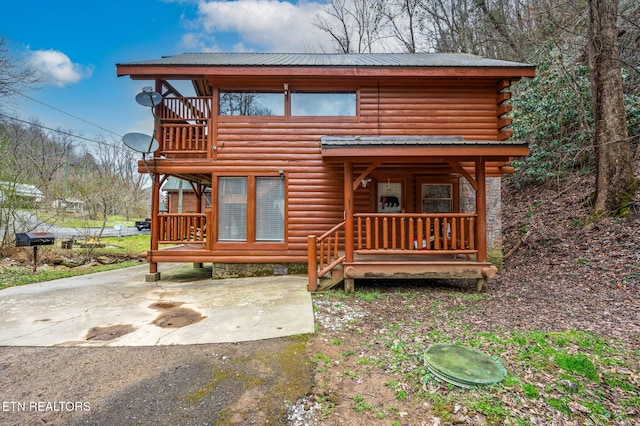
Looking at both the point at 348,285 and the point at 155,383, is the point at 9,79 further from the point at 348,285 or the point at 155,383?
the point at 348,285

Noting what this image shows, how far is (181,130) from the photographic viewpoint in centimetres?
724

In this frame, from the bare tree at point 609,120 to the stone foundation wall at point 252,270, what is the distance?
23.6 feet

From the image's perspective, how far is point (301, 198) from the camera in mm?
6969

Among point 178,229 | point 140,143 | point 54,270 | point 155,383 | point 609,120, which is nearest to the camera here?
point 155,383

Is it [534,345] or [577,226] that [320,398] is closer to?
[534,345]

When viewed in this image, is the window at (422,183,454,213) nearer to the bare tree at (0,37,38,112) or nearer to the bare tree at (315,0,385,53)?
the bare tree at (315,0,385,53)

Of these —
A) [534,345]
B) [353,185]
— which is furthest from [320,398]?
[353,185]

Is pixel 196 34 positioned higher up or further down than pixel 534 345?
higher up

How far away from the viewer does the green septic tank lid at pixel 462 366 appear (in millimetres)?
2459

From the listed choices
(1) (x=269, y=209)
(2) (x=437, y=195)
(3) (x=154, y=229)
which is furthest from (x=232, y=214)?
(2) (x=437, y=195)

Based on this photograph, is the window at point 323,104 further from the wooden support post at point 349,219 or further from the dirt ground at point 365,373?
the dirt ground at point 365,373

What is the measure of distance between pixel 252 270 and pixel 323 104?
4452 mm

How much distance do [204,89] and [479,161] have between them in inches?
294

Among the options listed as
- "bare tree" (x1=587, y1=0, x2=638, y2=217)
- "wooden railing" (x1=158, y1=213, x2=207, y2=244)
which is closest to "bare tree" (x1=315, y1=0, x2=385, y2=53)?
"bare tree" (x1=587, y1=0, x2=638, y2=217)
